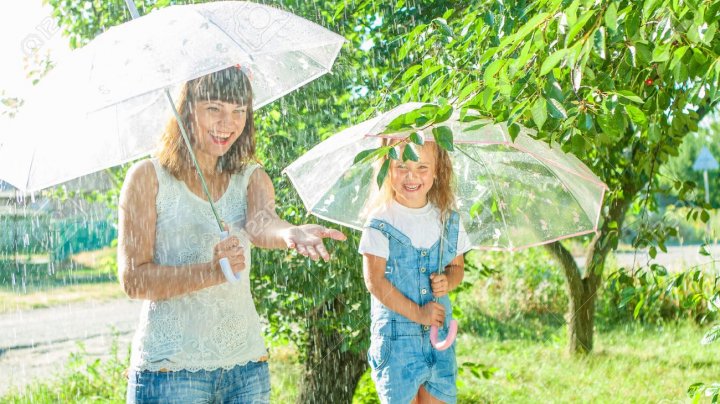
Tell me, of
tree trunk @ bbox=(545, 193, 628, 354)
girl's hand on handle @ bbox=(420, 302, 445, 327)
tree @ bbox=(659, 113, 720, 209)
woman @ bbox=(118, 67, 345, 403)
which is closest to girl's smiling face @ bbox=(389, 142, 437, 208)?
girl's hand on handle @ bbox=(420, 302, 445, 327)

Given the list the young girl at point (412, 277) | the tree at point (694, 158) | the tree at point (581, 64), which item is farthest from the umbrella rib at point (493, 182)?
the tree at point (694, 158)

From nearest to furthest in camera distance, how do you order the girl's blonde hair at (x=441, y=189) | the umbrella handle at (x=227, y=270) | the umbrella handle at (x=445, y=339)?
the umbrella handle at (x=227, y=270)
the umbrella handle at (x=445, y=339)
the girl's blonde hair at (x=441, y=189)

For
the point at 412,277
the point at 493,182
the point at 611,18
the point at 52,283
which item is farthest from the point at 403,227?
the point at 52,283

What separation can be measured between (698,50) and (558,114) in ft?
1.29

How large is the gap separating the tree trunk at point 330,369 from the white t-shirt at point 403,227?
196cm

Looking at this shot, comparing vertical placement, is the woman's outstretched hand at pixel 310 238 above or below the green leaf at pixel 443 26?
below

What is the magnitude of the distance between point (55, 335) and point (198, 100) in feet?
28.4

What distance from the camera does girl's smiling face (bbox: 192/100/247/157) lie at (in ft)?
8.28

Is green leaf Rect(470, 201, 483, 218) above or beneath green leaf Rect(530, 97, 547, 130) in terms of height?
beneath

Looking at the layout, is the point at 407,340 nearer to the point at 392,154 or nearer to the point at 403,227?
the point at 403,227

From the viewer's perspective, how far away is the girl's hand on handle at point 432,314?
3.08 metres

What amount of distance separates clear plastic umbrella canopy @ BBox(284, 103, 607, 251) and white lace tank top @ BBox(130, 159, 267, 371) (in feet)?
2.51

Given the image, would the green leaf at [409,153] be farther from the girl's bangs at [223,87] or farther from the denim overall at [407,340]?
the denim overall at [407,340]

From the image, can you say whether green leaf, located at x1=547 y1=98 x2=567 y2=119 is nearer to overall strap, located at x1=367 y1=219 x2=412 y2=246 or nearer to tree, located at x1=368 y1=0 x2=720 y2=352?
tree, located at x1=368 y1=0 x2=720 y2=352
